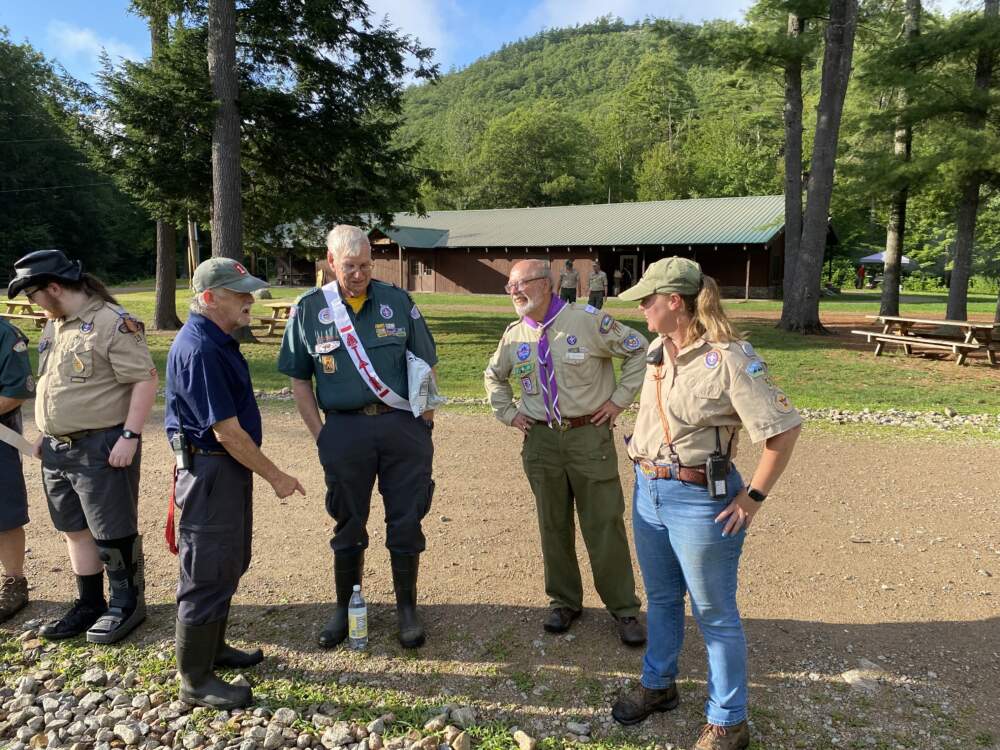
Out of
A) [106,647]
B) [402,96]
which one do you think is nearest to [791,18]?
[402,96]

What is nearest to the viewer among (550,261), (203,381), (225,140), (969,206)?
(203,381)

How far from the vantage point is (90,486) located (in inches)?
133

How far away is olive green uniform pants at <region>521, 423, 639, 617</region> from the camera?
341 cm

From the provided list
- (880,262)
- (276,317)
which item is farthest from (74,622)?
(880,262)

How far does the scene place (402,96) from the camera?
1593 cm

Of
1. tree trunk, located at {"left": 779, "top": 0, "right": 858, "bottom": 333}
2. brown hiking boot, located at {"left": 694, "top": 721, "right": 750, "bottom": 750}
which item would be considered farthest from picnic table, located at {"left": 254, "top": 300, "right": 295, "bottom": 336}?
brown hiking boot, located at {"left": 694, "top": 721, "right": 750, "bottom": 750}

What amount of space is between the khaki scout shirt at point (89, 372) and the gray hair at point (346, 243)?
3.61 feet

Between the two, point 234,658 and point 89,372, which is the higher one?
point 89,372

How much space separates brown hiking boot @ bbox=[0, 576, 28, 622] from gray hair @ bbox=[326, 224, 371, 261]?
2608 mm

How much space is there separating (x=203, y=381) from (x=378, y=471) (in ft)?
3.22

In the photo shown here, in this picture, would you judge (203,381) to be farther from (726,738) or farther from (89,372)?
(726,738)

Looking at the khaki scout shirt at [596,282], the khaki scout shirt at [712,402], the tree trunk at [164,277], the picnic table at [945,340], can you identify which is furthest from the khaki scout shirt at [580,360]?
the khaki scout shirt at [596,282]

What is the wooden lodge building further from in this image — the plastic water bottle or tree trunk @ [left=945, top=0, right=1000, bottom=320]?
the plastic water bottle

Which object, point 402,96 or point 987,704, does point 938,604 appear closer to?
point 987,704
